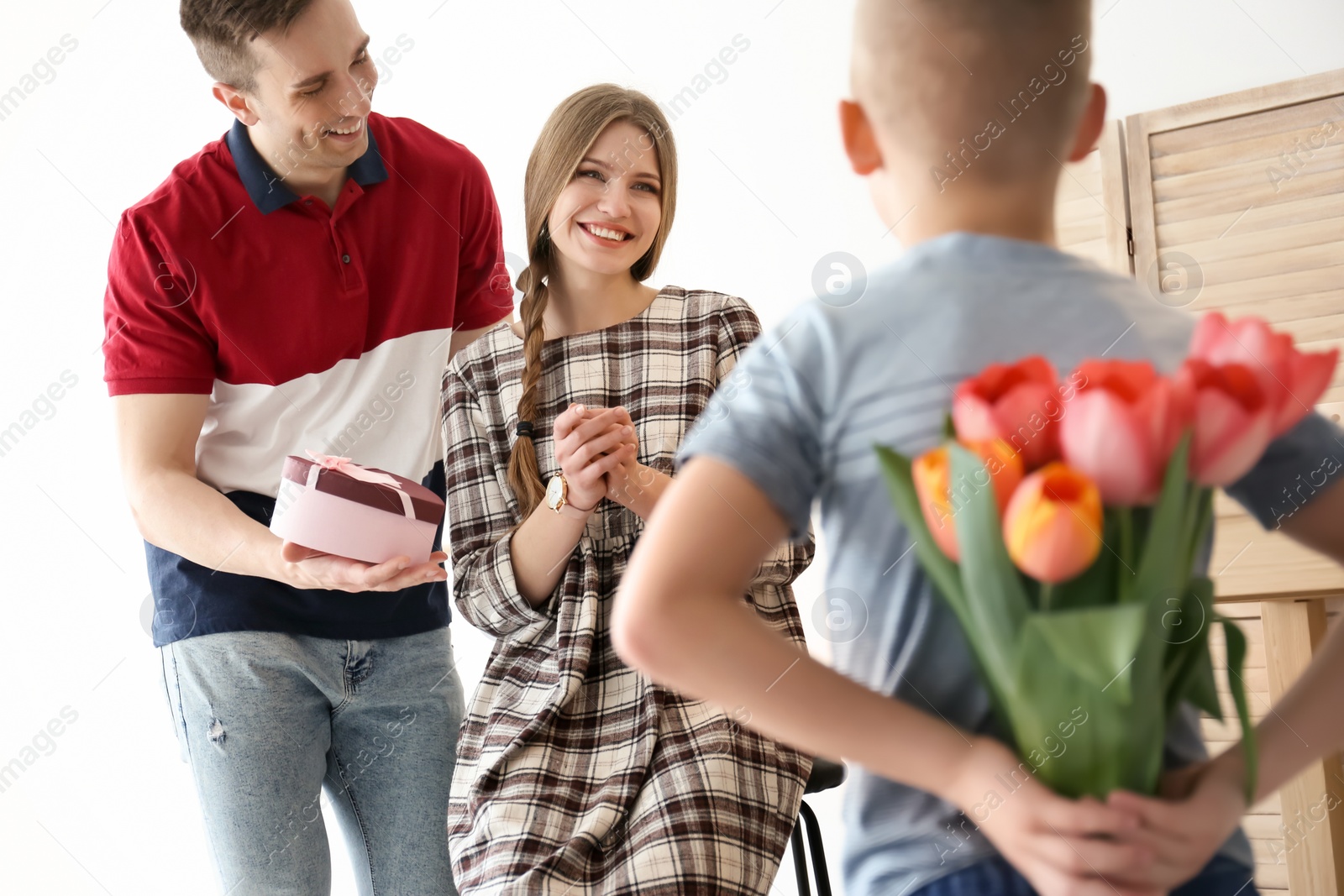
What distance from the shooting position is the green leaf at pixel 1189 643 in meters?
0.49

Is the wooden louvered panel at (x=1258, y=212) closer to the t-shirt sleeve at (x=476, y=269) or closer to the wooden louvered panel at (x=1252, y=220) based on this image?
the wooden louvered panel at (x=1252, y=220)

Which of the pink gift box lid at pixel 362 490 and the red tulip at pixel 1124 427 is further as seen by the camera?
the pink gift box lid at pixel 362 490

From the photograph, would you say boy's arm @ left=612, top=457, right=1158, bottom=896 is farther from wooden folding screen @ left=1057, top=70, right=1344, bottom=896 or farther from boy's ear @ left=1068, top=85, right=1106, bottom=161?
wooden folding screen @ left=1057, top=70, right=1344, bottom=896

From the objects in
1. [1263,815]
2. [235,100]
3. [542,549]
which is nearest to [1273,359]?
[542,549]

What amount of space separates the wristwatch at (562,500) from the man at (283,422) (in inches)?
15.9

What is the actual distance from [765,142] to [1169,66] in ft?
3.19

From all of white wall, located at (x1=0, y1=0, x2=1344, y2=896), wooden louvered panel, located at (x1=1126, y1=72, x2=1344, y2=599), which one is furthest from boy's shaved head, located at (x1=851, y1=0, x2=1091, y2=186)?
white wall, located at (x1=0, y1=0, x2=1344, y2=896)

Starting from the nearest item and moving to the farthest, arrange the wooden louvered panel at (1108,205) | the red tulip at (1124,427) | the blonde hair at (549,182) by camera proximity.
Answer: the red tulip at (1124,427) → the blonde hair at (549,182) → the wooden louvered panel at (1108,205)

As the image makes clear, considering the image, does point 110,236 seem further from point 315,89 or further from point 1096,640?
point 1096,640

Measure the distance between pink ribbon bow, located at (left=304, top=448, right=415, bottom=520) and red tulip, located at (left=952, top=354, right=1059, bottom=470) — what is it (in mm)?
802

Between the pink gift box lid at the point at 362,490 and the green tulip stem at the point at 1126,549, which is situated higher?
the green tulip stem at the point at 1126,549

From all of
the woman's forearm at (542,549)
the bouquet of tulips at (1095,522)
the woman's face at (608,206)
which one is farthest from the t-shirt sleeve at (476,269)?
the bouquet of tulips at (1095,522)

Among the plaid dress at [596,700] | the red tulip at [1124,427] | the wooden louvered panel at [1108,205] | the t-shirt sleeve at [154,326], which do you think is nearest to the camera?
the red tulip at [1124,427]

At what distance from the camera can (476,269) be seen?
64.7 inches
